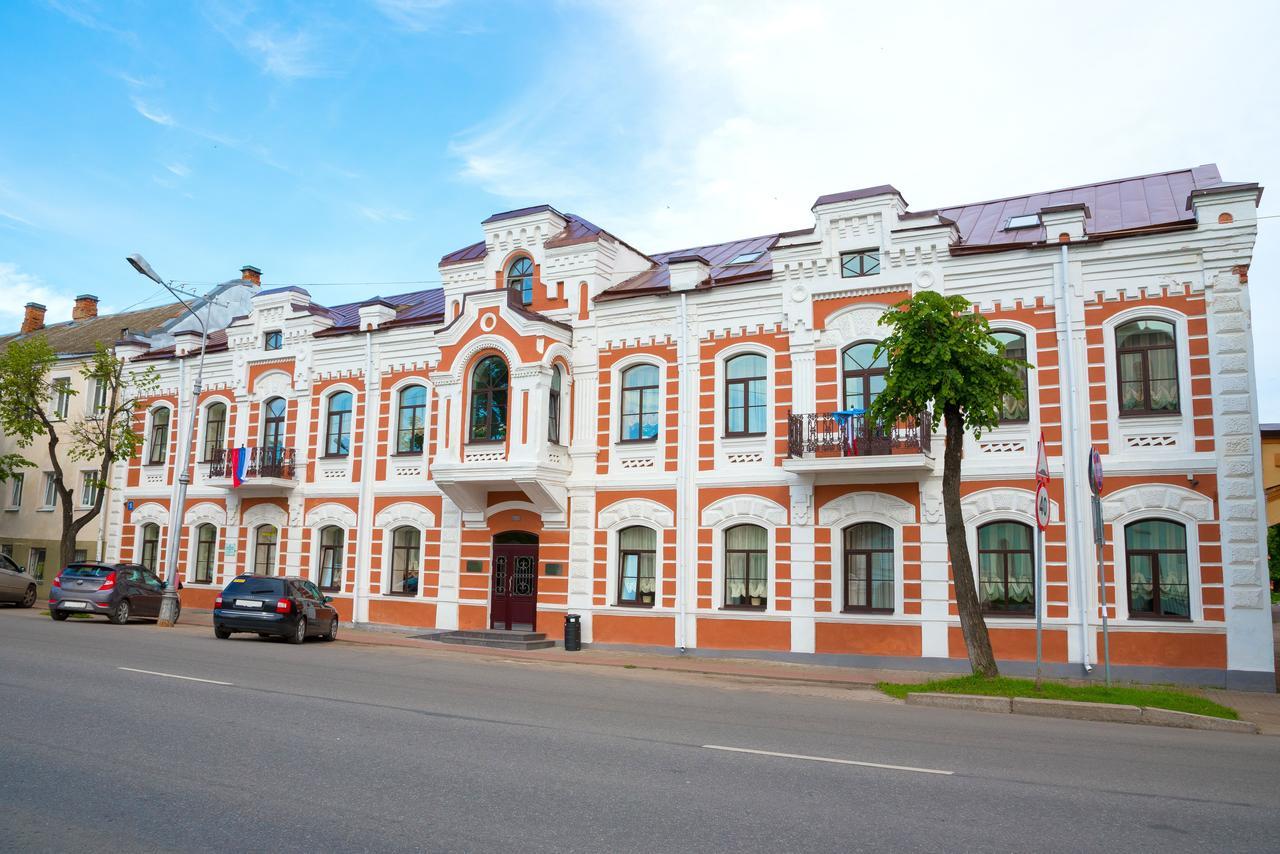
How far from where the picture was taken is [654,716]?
11.7 m

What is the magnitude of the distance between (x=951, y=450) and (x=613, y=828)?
11.7 m

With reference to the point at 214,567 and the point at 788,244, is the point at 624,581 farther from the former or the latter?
the point at 214,567

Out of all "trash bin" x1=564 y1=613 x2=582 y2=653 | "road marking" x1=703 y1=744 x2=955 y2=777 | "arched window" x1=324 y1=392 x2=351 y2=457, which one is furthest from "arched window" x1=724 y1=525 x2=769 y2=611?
"road marking" x1=703 y1=744 x2=955 y2=777

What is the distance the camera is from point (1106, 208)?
859 inches

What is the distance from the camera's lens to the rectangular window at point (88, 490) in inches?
1356

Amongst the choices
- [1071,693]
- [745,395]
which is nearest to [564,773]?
[1071,693]

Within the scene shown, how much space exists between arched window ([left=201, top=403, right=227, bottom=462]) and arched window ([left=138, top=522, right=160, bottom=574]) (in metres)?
3.24

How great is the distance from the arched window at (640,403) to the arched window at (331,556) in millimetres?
9702

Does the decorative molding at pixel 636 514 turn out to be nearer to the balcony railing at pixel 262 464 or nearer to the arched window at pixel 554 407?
the arched window at pixel 554 407

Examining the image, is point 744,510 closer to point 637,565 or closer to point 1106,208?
point 637,565

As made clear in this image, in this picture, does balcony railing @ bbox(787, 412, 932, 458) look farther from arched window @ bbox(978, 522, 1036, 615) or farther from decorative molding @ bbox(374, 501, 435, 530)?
decorative molding @ bbox(374, 501, 435, 530)

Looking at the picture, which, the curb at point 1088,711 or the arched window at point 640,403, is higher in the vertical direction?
the arched window at point 640,403

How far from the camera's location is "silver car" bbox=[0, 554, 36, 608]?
29125mm

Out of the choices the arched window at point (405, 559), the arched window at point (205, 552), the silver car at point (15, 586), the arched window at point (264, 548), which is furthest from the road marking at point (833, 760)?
the silver car at point (15, 586)
